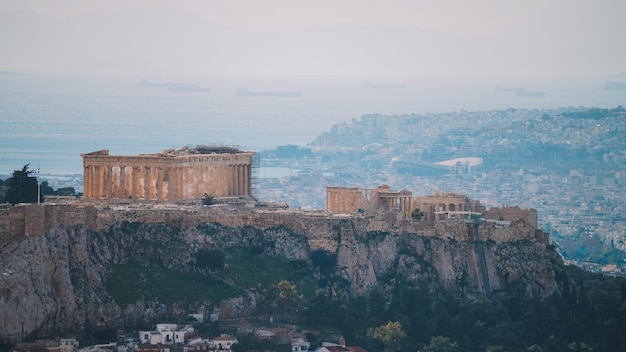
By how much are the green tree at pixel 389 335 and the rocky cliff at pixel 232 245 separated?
380 centimetres

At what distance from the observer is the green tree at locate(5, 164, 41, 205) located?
108 meters

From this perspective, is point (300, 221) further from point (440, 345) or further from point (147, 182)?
point (440, 345)

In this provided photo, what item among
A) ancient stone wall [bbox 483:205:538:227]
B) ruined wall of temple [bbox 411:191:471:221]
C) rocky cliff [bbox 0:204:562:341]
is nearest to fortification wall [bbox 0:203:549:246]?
rocky cliff [bbox 0:204:562:341]

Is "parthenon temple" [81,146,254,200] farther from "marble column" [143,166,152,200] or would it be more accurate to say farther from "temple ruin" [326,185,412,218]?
"temple ruin" [326,185,412,218]

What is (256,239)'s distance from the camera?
109000mm

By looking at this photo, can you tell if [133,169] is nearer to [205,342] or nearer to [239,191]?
[239,191]

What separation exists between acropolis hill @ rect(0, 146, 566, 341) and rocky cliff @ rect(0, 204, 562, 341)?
5cm

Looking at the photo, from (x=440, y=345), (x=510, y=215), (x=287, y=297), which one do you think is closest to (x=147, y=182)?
(x=287, y=297)

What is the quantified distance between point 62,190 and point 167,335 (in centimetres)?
2863

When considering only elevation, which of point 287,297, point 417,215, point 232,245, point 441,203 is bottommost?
point 287,297

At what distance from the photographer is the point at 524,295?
111 m

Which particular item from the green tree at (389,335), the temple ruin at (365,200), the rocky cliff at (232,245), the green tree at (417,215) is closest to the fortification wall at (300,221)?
the rocky cliff at (232,245)

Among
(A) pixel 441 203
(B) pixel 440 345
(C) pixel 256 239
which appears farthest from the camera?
(A) pixel 441 203

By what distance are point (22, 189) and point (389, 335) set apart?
760 inches
